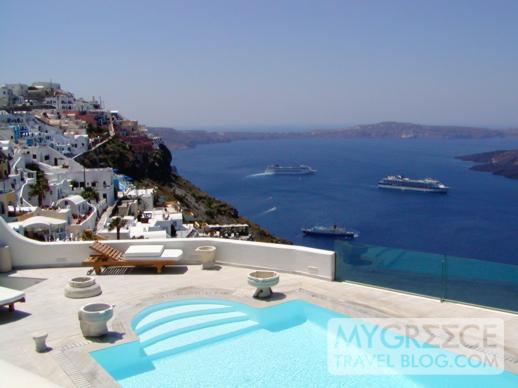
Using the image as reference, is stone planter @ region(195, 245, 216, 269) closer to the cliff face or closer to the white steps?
the white steps

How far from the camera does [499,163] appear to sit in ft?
393

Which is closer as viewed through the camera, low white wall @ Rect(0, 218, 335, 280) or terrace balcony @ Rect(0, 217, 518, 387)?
terrace balcony @ Rect(0, 217, 518, 387)

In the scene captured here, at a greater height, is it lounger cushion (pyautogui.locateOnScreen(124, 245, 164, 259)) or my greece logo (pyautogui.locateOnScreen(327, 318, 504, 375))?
lounger cushion (pyautogui.locateOnScreen(124, 245, 164, 259))

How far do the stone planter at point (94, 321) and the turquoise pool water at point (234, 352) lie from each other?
33 cm

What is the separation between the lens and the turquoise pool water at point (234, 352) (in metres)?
5.52

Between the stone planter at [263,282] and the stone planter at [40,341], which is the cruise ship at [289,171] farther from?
the stone planter at [40,341]

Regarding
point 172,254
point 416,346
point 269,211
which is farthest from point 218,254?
point 269,211

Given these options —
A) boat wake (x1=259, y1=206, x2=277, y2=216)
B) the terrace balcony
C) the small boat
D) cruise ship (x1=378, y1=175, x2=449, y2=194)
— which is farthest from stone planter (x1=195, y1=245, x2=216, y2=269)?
cruise ship (x1=378, y1=175, x2=449, y2=194)

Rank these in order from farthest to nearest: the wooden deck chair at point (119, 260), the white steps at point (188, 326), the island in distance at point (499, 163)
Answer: the island in distance at point (499, 163), the wooden deck chair at point (119, 260), the white steps at point (188, 326)

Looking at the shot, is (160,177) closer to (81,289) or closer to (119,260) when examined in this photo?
(119,260)

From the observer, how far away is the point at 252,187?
3497 inches

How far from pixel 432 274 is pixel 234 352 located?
298 centimetres

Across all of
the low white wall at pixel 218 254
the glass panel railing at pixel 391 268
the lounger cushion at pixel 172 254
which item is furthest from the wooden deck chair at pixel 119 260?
the glass panel railing at pixel 391 268

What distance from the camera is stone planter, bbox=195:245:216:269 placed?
864cm
